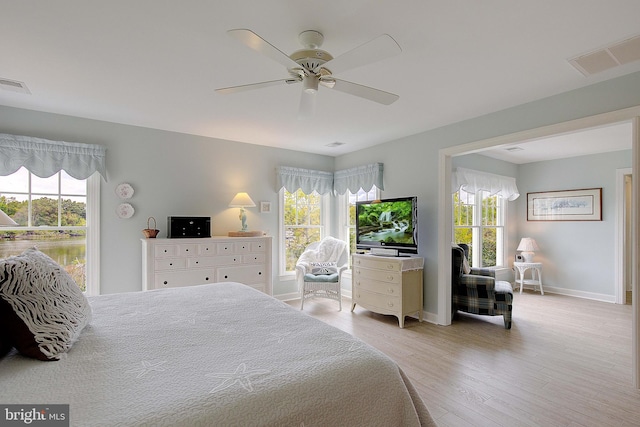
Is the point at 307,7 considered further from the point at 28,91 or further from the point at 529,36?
the point at 28,91

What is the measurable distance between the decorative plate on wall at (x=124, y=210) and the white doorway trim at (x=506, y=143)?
3.74m

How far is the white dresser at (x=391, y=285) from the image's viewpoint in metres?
3.89

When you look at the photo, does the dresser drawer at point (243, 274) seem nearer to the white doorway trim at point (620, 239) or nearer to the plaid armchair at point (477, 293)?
the plaid armchair at point (477, 293)

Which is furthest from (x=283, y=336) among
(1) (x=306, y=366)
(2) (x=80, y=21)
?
(2) (x=80, y=21)

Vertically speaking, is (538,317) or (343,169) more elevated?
(343,169)

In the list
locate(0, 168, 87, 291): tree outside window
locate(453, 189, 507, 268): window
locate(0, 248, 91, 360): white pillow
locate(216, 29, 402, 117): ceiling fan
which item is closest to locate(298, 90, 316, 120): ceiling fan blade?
locate(216, 29, 402, 117): ceiling fan

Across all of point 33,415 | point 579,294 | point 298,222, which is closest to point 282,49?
point 33,415

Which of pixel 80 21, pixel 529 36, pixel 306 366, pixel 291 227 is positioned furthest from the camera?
pixel 291 227

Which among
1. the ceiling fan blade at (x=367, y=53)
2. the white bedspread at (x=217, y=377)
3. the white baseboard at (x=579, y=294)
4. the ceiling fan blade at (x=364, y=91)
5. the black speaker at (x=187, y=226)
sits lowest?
the white baseboard at (x=579, y=294)

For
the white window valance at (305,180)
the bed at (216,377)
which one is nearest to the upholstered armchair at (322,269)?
the white window valance at (305,180)

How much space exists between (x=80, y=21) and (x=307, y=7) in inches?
53.2

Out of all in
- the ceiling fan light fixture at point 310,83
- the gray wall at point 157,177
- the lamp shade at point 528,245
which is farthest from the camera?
the lamp shade at point 528,245

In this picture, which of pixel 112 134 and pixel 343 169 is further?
pixel 343 169

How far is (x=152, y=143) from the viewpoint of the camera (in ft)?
13.3
